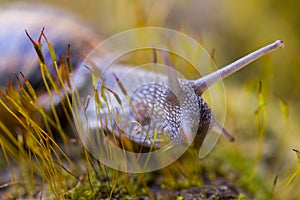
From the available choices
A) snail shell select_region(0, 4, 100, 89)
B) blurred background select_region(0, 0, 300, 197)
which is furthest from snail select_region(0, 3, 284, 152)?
blurred background select_region(0, 0, 300, 197)

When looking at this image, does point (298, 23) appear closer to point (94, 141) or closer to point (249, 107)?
point (249, 107)

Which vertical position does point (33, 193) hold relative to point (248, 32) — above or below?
below

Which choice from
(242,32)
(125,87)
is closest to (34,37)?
(125,87)

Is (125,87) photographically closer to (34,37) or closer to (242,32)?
(34,37)

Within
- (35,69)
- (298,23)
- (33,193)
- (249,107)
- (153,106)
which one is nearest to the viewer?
(153,106)

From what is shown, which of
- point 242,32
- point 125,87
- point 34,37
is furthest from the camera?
point 242,32

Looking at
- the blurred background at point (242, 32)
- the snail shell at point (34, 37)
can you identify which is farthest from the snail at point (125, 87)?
the blurred background at point (242, 32)

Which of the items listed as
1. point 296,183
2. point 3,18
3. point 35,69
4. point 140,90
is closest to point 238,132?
point 296,183

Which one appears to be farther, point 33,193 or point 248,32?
point 248,32
